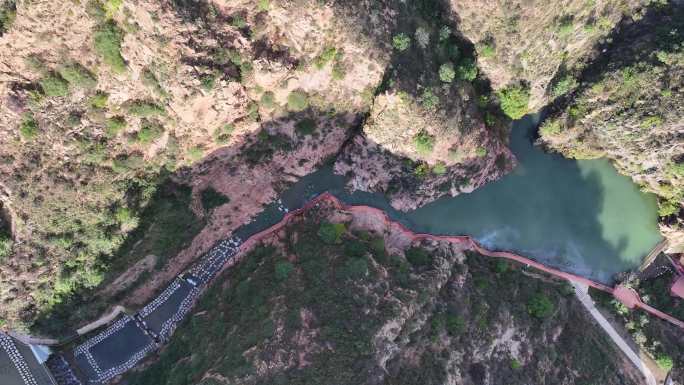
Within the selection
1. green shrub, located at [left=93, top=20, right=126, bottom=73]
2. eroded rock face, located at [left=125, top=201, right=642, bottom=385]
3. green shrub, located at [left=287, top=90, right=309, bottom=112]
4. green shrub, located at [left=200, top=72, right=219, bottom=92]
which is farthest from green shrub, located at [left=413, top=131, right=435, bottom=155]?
green shrub, located at [left=93, top=20, right=126, bottom=73]

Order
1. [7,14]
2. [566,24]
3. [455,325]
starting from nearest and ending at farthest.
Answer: [7,14]
[566,24]
[455,325]

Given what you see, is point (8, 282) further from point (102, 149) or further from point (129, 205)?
Result: point (102, 149)

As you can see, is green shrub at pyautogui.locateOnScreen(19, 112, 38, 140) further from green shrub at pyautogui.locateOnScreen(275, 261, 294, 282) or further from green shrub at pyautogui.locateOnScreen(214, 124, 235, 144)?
green shrub at pyautogui.locateOnScreen(275, 261, 294, 282)

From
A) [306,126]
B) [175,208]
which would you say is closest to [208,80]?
[306,126]

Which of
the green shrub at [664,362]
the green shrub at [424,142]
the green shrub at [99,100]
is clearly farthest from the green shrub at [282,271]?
the green shrub at [664,362]

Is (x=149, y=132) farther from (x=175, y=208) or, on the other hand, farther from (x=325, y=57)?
(x=325, y=57)

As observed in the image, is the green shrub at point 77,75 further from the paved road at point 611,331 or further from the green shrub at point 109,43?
the paved road at point 611,331

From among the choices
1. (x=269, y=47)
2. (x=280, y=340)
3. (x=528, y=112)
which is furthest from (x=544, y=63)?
(x=280, y=340)
